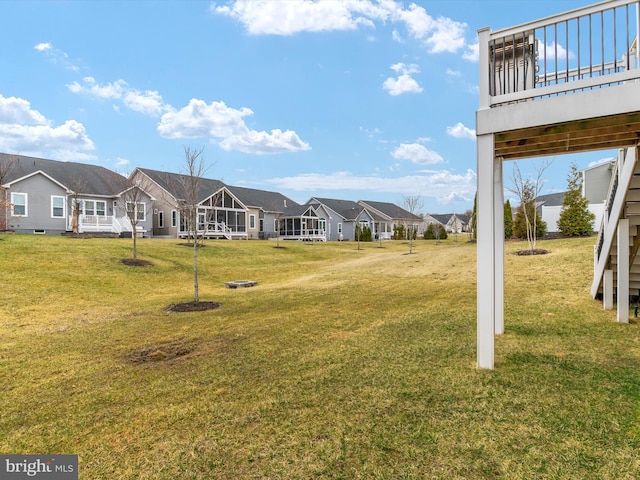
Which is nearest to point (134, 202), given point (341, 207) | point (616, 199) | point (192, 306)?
point (192, 306)

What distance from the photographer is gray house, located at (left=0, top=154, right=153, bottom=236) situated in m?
23.1

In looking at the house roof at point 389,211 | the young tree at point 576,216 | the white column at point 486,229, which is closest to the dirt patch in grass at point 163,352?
the white column at point 486,229

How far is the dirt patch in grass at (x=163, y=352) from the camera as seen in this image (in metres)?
5.56

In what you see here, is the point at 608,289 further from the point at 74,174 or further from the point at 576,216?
the point at 74,174

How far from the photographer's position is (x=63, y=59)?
21.1m

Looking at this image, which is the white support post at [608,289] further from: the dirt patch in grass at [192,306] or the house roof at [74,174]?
the house roof at [74,174]

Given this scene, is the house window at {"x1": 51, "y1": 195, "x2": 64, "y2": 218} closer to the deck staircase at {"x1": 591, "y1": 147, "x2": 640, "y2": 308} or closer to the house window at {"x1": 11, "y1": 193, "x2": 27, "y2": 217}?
the house window at {"x1": 11, "y1": 193, "x2": 27, "y2": 217}

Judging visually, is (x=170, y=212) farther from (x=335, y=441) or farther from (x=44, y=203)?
(x=335, y=441)

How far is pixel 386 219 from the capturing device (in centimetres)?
5197

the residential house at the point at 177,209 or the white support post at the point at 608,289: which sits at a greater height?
the residential house at the point at 177,209

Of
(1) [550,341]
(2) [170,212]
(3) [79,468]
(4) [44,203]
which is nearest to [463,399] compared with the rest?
(1) [550,341]

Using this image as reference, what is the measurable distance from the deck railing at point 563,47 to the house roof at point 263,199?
1358 inches

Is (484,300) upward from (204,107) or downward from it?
downward

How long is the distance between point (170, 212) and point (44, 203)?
913cm
